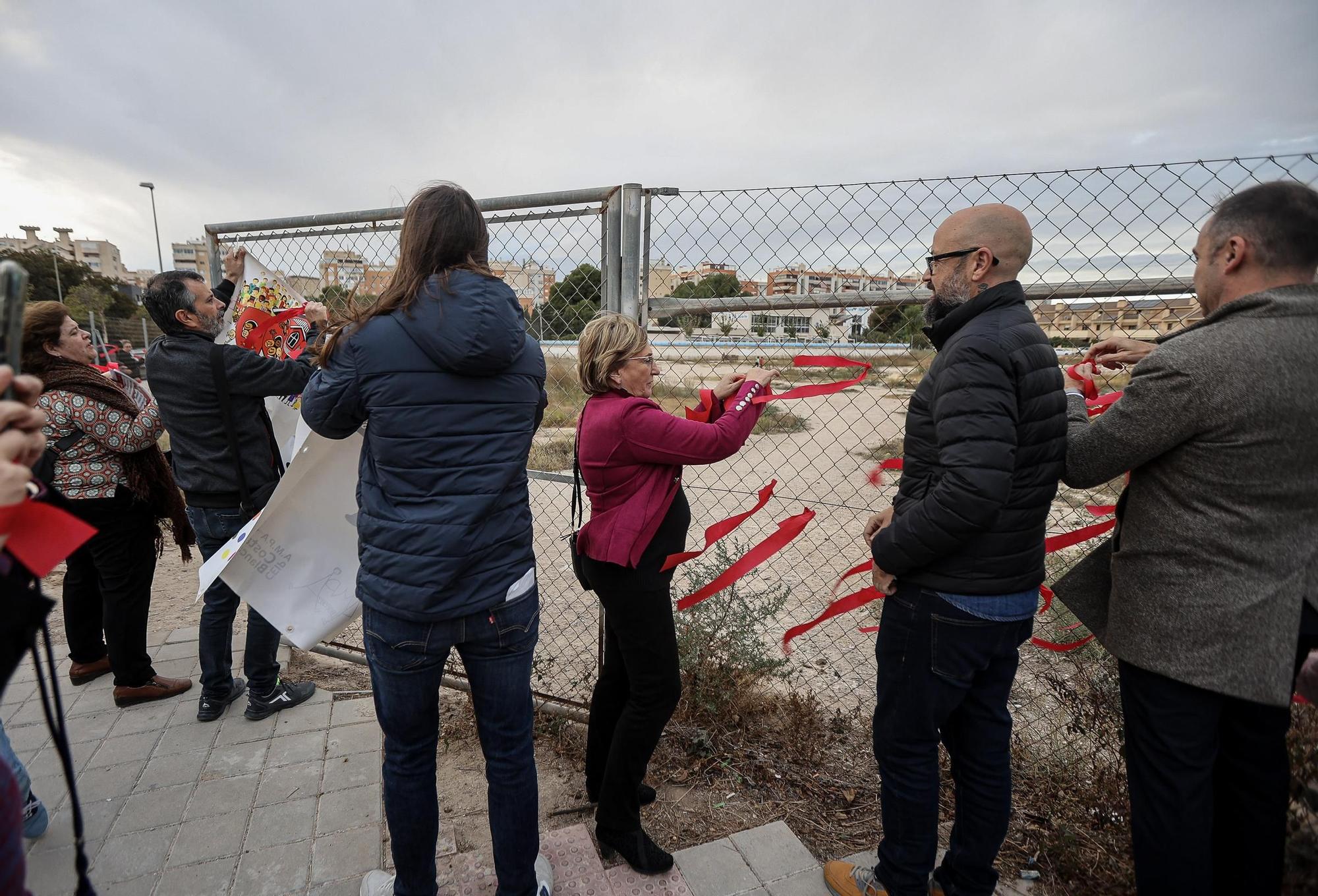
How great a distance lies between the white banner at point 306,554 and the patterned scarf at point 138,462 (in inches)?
32.3

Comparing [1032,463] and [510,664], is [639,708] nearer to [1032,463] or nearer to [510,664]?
[510,664]

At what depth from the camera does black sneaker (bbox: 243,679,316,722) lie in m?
3.39

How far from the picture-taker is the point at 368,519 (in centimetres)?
196

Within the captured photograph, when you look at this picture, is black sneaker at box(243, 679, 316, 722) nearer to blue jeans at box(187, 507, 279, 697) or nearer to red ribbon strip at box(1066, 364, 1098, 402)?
blue jeans at box(187, 507, 279, 697)

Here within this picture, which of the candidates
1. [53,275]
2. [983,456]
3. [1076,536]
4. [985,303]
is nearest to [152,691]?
[983,456]

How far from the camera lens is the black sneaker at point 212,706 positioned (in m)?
3.38

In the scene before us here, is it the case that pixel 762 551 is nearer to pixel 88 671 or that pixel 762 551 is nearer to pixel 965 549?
pixel 965 549

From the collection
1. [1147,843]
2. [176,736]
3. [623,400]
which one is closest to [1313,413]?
[1147,843]

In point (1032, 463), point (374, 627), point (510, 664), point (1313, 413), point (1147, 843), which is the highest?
point (1313, 413)

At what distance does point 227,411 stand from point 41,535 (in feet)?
6.39

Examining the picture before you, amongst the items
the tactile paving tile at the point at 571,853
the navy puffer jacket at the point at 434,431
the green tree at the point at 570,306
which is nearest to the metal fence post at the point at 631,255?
the green tree at the point at 570,306

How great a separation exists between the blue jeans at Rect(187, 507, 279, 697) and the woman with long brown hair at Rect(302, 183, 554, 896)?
1628 mm

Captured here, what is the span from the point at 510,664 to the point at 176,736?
2.33 meters

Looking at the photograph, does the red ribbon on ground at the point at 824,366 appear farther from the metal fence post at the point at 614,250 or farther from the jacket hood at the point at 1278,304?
the jacket hood at the point at 1278,304
